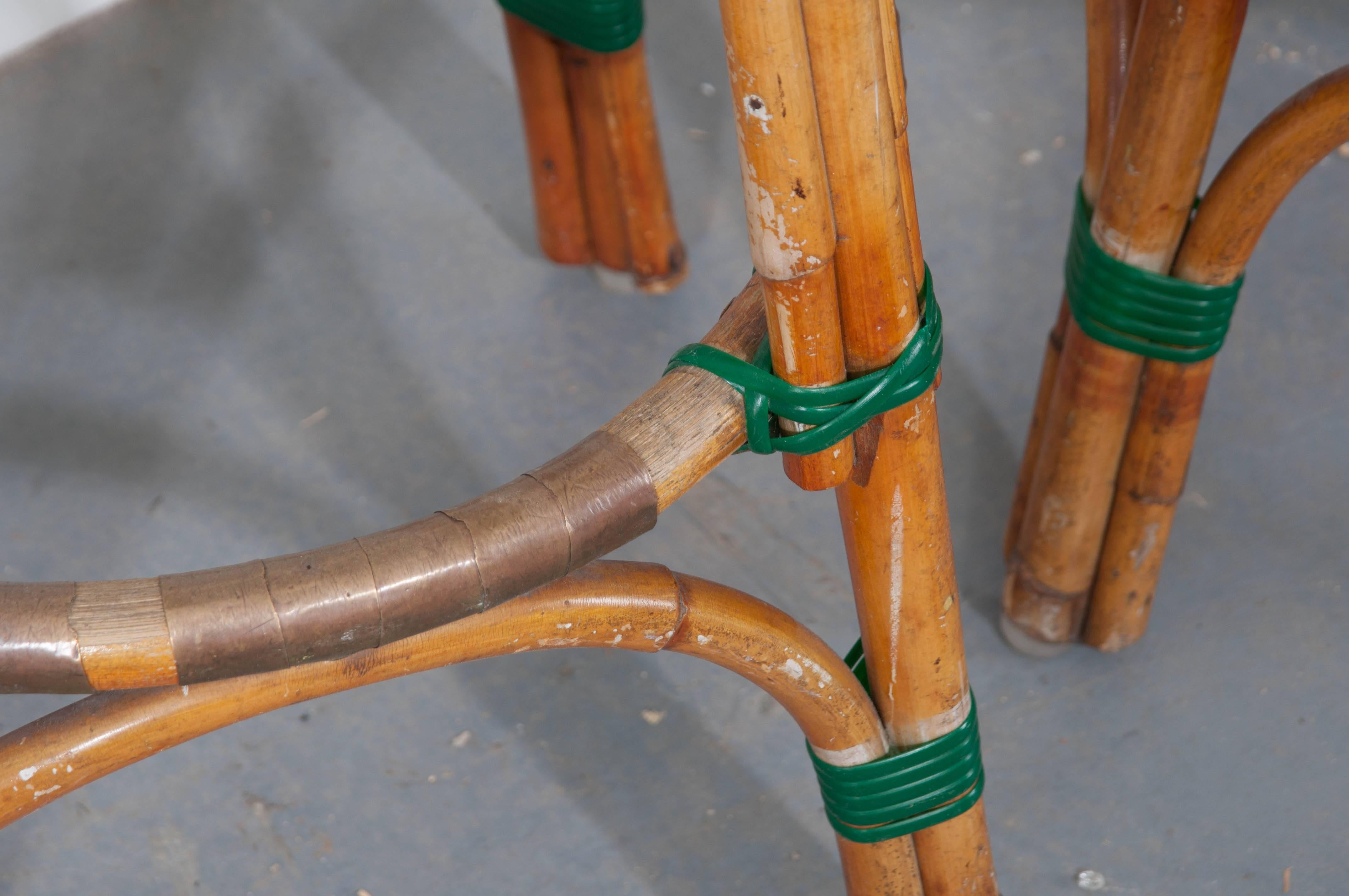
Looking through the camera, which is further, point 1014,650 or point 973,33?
point 973,33

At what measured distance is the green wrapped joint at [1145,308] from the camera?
1.45m

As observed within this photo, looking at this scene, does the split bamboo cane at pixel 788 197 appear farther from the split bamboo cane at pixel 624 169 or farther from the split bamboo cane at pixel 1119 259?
the split bamboo cane at pixel 624 169

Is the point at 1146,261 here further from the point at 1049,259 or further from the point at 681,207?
the point at 681,207

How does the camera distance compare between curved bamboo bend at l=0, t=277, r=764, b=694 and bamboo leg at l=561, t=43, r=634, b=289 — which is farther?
bamboo leg at l=561, t=43, r=634, b=289

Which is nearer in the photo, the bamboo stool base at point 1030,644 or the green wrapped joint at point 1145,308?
the green wrapped joint at point 1145,308

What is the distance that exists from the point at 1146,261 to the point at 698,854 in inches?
33.4

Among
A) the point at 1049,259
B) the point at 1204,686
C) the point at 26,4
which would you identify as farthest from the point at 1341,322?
the point at 26,4

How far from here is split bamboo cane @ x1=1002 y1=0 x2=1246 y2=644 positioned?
131cm

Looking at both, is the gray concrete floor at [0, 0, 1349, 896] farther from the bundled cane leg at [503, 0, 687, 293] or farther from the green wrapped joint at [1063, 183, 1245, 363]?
the green wrapped joint at [1063, 183, 1245, 363]

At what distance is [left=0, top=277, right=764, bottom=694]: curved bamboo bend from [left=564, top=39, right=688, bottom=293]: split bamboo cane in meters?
1.20

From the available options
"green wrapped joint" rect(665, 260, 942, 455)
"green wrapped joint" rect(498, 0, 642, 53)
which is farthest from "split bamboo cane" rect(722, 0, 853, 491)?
"green wrapped joint" rect(498, 0, 642, 53)

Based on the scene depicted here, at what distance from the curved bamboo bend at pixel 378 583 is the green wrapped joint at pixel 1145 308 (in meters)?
0.66

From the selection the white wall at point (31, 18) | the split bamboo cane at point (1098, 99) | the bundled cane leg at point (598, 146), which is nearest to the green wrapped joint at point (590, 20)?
the bundled cane leg at point (598, 146)

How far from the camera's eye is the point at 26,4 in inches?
107
